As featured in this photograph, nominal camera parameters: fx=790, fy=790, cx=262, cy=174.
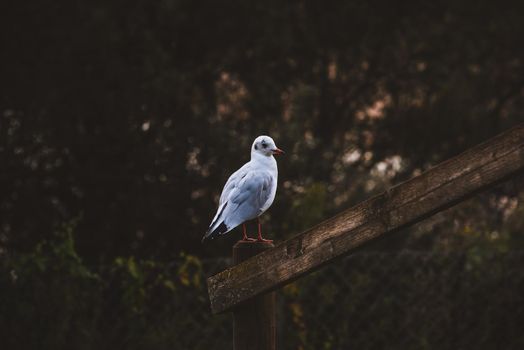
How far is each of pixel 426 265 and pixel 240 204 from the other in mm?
2608

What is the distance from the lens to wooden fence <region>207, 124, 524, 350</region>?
2285mm

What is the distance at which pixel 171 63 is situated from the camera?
389 inches

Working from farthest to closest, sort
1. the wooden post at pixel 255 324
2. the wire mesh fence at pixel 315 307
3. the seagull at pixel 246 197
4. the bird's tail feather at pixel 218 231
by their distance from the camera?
1. the wire mesh fence at pixel 315 307
2. the seagull at pixel 246 197
3. the bird's tail feather at pixel 218 231
4. the wooden post at pixel 255 324

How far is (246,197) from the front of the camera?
343cm

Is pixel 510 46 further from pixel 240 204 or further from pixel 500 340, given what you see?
pixel 240 204

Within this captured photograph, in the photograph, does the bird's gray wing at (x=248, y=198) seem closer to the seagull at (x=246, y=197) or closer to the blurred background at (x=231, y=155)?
the seagull at (x=246, y=197)

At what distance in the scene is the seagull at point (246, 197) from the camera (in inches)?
130

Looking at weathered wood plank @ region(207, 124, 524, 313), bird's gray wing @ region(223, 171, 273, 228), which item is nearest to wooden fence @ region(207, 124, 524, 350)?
weathered wood plank @ region(207, 124, 524, 313)

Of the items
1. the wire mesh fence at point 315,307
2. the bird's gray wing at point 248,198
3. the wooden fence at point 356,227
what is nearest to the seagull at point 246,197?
the bird's gray wing at point 248,198

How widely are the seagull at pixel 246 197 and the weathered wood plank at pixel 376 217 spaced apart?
0.38m

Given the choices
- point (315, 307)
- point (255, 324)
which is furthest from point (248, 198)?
point (315, 307)

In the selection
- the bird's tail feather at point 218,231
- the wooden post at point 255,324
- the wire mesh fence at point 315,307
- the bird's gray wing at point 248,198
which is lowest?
the wooden post at point 255,324

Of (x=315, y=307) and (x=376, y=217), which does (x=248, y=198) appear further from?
(x=315, y=307)

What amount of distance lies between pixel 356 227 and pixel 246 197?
0.97 metres
